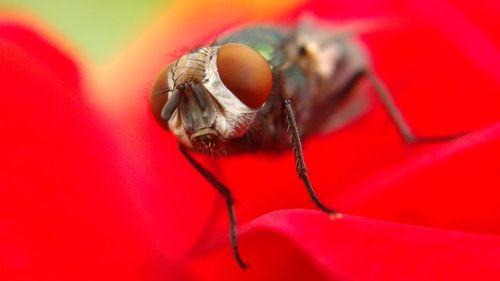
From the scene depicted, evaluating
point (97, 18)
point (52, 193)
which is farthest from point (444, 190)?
point (97, 18)

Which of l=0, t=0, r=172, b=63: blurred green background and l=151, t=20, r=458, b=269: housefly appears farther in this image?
l=0, t=0, r=172, b=63: blurred green background

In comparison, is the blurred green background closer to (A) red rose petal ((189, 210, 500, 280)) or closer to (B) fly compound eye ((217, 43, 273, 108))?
(B) fly compound eye ((217, 43, 273, 108))

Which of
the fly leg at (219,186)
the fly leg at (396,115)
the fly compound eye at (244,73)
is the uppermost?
the fly compound eye at (244,73)

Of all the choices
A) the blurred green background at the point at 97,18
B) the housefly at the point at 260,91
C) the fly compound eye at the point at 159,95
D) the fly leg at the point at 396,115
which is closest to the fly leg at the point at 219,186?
the housefly at the point at 260,91

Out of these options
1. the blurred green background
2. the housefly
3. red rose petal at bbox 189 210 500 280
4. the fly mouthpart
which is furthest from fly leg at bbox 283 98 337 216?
the blurred green background

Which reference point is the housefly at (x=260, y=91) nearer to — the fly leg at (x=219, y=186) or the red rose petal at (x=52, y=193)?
the fly leg at (x=219, y=186)

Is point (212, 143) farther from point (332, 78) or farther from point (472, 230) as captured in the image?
point (332, 78)

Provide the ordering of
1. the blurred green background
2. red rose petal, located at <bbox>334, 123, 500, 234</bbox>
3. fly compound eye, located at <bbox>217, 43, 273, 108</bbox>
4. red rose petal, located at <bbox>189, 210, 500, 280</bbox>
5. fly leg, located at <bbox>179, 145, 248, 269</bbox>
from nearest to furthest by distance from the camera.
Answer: red rose petal, located at <bbox>189, 210, 500, 280</bbox> < red rose petal, located at <bbox>334, 123, 500, 234</bbox> < fly compound eye, located at <bbox>217, 43, 273, 108</bbox> < fly leg, located at <bbox>179, 145, 248, 269</bbox> < the blurred green background

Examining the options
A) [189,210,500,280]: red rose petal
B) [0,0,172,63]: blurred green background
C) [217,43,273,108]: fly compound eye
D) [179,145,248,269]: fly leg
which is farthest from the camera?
[0,0,172,63]: blurred green background
